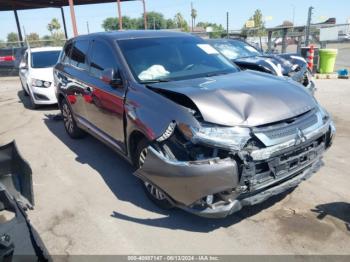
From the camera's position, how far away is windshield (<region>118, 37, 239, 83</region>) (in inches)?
161

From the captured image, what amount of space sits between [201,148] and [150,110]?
2.45 feet

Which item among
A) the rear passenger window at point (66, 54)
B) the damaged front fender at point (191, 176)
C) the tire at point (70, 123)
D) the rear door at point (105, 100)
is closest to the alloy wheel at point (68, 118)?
the tire at point (70, 123)

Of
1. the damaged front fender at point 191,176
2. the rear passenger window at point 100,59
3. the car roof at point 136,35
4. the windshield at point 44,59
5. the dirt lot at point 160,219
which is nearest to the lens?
the damaged front fender at point 191,176

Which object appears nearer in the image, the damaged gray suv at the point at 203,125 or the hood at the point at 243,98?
the damaged gray suv at the point at 203,125

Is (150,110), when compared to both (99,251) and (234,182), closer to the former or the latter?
(234,182)

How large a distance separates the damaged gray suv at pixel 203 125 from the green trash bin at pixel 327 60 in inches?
400

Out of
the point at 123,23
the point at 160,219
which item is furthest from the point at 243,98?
the point at 123,23

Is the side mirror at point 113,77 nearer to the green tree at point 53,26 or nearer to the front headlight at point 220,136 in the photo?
the front headlight at point 220,136

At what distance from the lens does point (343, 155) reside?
5.14 m

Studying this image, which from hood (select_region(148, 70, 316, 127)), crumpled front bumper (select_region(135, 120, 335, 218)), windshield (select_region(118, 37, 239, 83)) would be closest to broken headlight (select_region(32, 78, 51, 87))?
windshield (select_region(118, 37, 239, 83))

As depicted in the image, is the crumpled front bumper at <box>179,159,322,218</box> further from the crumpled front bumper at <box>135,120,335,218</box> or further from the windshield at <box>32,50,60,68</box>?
the windshield at <box>32,50,60,68</box>

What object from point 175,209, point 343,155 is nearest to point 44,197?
point 175,209

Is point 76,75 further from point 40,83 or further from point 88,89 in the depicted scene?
point 40,83

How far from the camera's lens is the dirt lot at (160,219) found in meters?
3.20
